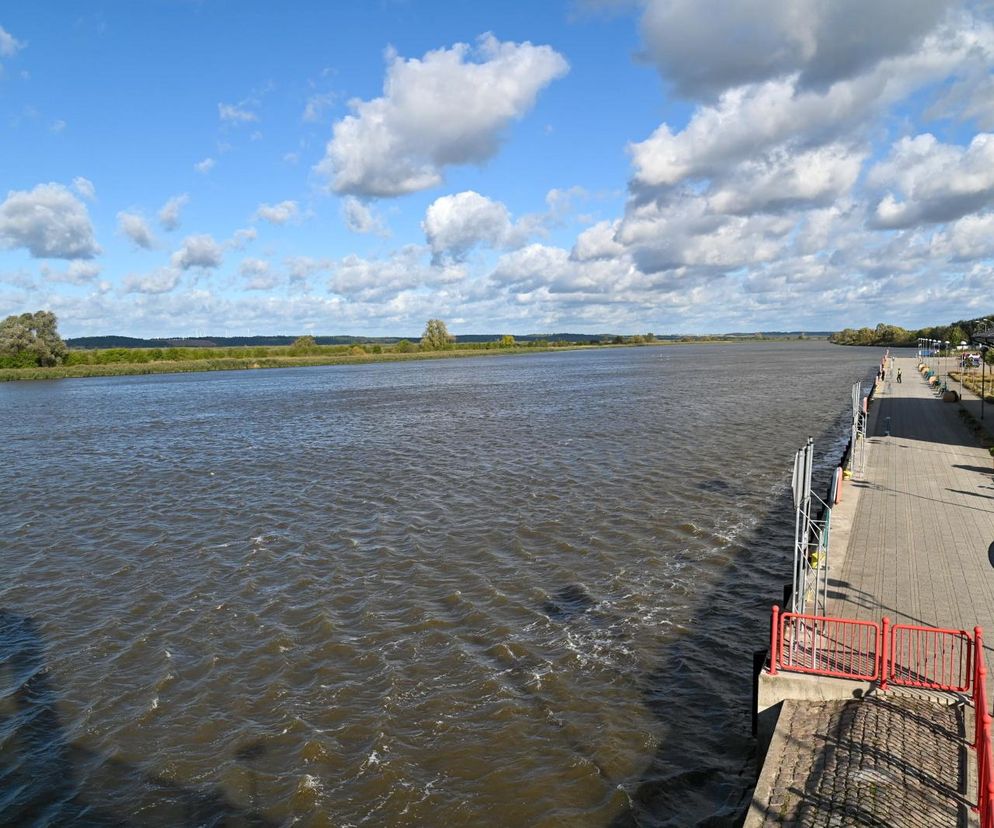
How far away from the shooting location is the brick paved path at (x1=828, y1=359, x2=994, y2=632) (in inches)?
459

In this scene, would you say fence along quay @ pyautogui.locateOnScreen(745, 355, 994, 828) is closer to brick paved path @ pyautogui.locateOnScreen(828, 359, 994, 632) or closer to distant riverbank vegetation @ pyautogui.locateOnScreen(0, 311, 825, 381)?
brick paved path @ pyautogui.locateOnScreen(828, 359, 994, 632)

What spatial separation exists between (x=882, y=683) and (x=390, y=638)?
8.74 metres

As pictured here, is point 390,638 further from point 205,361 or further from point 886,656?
point 205,361

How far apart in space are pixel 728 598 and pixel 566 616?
12.4 ft

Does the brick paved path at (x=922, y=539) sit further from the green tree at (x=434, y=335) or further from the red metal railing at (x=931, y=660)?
the green tree at (x=434, y=335)

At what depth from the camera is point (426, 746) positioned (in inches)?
399

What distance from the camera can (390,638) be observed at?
1348 centimetres

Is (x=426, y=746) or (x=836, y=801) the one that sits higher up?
(x=836, y=801)

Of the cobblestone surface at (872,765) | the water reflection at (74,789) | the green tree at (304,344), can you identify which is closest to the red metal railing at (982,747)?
the cobblestone surface at (872,765)

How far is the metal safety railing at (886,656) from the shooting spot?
870 cm

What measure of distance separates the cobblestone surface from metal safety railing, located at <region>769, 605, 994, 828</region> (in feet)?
1.17

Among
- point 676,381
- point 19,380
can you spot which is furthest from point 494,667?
point 19,380

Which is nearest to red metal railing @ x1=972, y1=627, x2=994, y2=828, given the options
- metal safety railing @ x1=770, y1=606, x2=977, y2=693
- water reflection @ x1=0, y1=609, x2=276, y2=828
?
metal safety railing @ x1=770, y1=606, x2=977, y2=693

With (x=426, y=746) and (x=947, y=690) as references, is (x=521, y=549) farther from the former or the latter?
(x=947, y=690)
